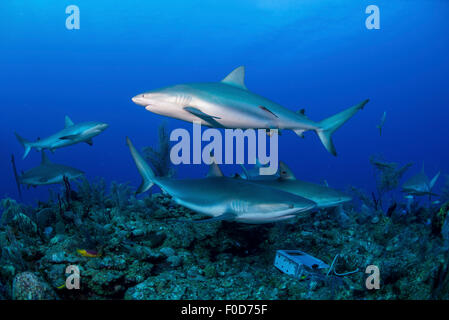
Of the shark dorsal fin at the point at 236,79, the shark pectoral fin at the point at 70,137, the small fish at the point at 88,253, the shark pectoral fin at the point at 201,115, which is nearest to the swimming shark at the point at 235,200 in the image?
the shark pectoral fin at the point at 201,115

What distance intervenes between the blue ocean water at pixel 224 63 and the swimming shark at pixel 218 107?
1086 inches

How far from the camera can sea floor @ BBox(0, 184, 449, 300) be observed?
331cm

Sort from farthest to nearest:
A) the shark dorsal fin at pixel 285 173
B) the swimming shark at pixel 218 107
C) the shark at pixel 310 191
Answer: the shark dorsal fin at pixel 285 173 → the shark at pixel 310 191 → the swimming shark at pixel 218 107

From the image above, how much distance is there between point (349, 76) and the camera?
7944 cm

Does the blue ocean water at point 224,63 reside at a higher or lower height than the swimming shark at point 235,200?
higher

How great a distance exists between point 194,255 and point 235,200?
1.43 meters

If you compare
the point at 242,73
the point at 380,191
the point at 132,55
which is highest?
the point at 132,55

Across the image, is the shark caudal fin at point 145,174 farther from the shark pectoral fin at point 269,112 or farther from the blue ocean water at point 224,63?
the blue ocean water at point 224,63

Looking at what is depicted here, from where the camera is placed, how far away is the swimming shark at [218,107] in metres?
3.69

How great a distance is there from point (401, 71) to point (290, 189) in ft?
311

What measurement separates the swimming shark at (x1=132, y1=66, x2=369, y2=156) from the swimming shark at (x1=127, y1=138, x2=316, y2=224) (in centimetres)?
101
